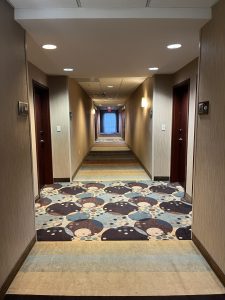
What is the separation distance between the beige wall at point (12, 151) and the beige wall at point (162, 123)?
10.5ft

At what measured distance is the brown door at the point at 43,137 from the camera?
4824 mm

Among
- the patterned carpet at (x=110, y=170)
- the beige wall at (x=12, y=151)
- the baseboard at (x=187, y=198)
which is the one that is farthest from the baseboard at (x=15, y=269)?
the patterned carpet at (x=110, y=170)

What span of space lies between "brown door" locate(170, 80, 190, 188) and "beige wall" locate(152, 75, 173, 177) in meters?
0.11

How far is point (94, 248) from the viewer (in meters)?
2.61

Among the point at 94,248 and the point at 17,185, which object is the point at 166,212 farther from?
the point at 17,185

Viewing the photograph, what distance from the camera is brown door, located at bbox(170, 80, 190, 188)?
4.80 meters

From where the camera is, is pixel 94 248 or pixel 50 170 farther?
pixel 50 170

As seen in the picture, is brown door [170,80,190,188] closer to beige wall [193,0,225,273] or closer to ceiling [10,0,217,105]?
ceiling [10,0,217,105]

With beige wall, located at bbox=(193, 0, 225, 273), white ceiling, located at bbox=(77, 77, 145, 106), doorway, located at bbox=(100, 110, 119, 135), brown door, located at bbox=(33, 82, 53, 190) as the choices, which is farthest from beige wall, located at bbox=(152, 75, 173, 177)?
doorway, located at bbox=(100, 110, 119, 135)

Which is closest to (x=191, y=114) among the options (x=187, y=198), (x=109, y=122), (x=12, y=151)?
(x=187, y=198)

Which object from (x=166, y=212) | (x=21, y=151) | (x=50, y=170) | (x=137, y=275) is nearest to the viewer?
(x=137, y=275)

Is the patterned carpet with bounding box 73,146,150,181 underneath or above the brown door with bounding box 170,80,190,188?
underneath

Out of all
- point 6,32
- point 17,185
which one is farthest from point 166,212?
point 6,32
